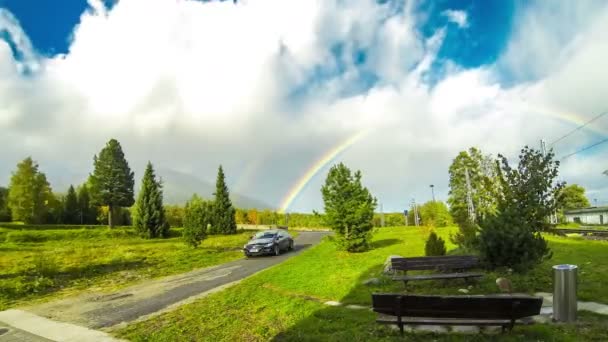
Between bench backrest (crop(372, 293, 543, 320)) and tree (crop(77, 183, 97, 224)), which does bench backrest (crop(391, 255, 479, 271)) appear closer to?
bench backrest (crop(372, 293, 543, 320))

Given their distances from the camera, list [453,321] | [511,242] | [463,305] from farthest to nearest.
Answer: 1. [511,242]
2. [453,321]
3. [463,305]

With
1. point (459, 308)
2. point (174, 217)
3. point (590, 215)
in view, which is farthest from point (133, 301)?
point (590, 215)

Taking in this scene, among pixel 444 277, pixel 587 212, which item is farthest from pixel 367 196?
pixel 587 212

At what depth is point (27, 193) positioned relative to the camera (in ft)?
150

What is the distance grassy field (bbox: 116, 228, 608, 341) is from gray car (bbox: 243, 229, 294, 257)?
8025 mm

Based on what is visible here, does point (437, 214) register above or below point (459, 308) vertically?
below

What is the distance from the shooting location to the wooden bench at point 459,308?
4.61 metres

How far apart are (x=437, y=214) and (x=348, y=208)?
36620 millimetres

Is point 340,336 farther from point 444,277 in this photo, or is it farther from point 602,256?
point 602,256

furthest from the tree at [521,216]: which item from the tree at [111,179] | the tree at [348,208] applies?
the tree at [111,179]

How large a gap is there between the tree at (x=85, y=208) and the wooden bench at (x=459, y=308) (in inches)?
2487

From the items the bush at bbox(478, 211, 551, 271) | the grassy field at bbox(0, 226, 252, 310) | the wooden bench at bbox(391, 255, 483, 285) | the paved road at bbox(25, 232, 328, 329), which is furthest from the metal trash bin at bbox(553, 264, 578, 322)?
the grassy field at bbox(0, 226, 252, 310)

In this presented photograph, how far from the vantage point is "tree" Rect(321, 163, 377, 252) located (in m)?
17.3

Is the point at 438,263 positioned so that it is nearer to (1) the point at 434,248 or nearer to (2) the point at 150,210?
(1) the point at 434,248
